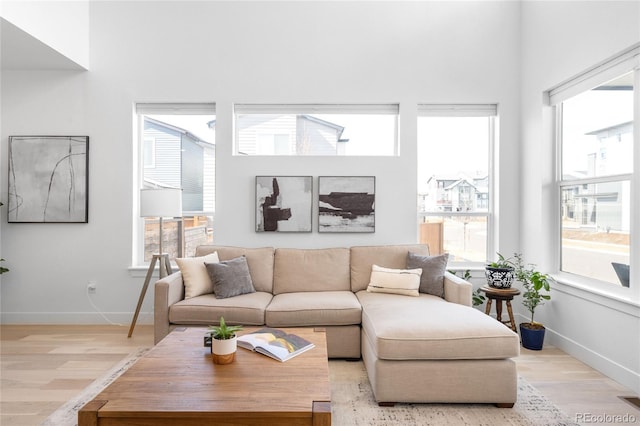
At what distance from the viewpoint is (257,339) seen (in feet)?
7.12

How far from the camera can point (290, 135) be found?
13.5ft

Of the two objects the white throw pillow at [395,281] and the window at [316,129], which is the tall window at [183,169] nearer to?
the window at [316,129]

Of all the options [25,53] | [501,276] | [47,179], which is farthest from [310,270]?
[25,53]

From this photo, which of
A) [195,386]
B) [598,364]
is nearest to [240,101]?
[195,386]

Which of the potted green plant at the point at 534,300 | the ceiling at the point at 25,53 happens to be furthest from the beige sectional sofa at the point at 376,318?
the ceiling at the point at 25,53

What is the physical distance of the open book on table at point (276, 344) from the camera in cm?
202

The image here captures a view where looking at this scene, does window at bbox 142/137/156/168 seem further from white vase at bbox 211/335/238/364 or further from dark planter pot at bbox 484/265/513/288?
dark planter pot at bbox 484/265/513/288

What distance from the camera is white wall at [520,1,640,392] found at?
8.61ft

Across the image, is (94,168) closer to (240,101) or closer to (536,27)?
(240,101)

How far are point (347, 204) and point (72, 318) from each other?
3157 mm

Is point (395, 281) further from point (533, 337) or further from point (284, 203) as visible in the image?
point (284, 203)

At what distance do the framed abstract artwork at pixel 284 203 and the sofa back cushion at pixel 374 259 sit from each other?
65 cm

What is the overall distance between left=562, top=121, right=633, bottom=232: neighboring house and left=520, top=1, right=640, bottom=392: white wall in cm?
38

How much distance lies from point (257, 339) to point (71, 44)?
11.6 feet
